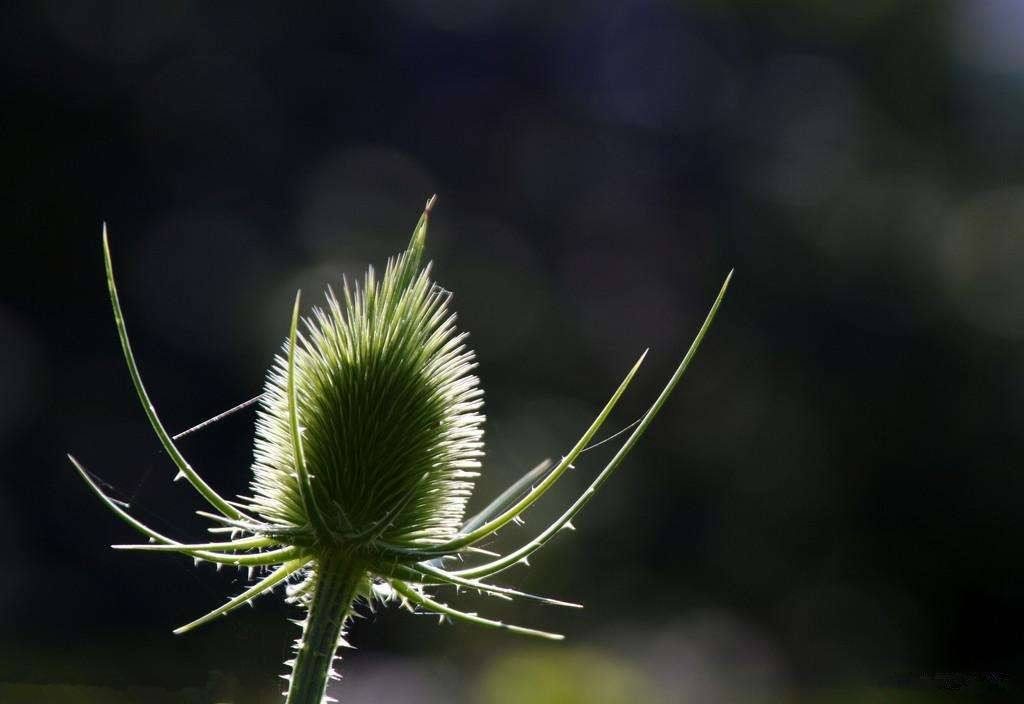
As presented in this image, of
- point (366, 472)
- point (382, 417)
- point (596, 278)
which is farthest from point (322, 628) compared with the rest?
point (596, 278)

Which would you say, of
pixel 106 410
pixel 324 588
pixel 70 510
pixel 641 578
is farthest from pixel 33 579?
pixel 324 588

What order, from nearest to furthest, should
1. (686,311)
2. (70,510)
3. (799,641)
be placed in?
(799,641) → (70,510) → (686,311)

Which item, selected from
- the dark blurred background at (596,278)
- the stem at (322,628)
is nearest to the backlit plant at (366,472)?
the stem at (322,628)

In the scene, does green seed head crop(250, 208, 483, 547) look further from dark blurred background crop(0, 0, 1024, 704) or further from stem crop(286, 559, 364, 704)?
dark blurred background crop(0, 0, 1024, 704)

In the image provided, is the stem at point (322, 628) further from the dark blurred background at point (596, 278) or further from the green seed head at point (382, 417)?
the dark blurred background at point (596, 278)

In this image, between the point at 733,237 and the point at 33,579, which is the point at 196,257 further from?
the point at 733,237

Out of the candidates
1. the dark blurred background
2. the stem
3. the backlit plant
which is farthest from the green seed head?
the dark blurred background

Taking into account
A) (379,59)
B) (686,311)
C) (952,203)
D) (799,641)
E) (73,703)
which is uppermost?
(379,59)

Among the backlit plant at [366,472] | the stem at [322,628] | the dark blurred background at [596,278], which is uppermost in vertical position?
the dark blurred background at [596,278]
